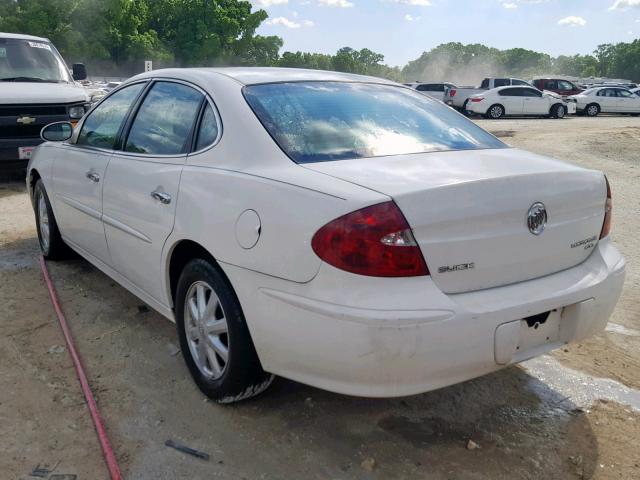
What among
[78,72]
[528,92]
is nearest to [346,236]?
[78,72]

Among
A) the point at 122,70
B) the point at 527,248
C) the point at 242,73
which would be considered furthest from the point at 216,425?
the point at 122,70

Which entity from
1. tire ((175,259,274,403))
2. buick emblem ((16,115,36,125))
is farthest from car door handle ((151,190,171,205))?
buick emblem ((16,115,36,125))

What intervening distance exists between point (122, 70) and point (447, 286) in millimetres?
71164

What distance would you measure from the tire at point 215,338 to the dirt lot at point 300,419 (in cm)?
14

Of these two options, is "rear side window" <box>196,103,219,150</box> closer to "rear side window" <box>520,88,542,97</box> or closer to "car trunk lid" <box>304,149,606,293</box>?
"car trunk lid" <box>304,149,606,293</box>

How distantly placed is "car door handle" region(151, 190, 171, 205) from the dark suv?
115ft

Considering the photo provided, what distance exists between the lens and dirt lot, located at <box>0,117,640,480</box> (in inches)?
104

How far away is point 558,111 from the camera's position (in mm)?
28203

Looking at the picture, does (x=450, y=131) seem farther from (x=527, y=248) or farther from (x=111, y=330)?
(x=111, y=330)

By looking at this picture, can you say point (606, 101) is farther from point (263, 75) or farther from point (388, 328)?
point (388, 328)

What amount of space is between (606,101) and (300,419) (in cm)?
3224

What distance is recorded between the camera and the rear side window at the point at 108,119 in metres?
4.02

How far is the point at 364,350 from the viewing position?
2.34 m

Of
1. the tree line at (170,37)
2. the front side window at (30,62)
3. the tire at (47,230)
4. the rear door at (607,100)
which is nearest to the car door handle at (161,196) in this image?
the tire at (47,230)
